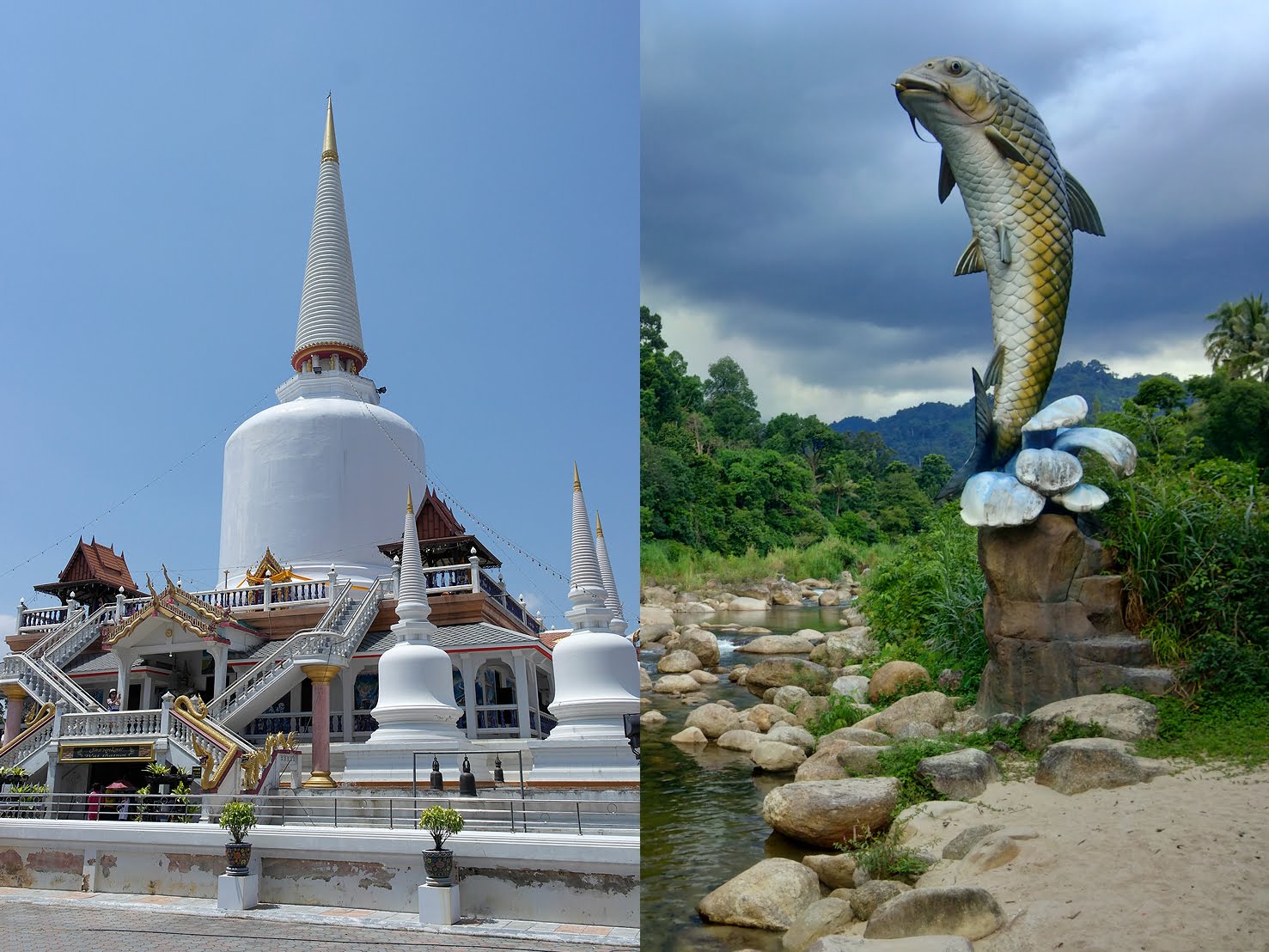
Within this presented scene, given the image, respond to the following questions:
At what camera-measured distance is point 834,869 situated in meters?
3.62

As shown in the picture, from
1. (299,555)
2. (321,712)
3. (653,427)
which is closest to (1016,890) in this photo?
(653,427)

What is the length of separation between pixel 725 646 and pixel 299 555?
14.9 meters

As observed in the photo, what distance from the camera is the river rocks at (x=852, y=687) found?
15.2ft

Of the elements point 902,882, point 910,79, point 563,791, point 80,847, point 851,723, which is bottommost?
point 80,847

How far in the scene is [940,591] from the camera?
15.6 ft

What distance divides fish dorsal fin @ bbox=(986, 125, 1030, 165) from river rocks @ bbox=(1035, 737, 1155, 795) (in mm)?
2224

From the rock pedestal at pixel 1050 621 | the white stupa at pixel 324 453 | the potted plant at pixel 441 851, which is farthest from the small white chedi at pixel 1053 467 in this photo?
the white stupa at pixel 324 453

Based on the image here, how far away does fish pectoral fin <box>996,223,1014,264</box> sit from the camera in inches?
158

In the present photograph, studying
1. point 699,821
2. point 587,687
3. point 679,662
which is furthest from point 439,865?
point 699,821

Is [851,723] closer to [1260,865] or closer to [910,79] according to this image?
[1260,865]

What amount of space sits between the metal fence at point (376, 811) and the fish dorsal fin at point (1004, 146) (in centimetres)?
546

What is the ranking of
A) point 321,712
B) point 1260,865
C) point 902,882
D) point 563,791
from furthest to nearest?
point 321,712 → point 563,791 → point 902,882 → point 1260,865

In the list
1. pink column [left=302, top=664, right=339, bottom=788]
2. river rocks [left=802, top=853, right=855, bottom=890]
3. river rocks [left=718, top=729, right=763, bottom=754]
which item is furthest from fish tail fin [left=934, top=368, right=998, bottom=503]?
pink column [left=302, top=664, right=339, bottom=788]

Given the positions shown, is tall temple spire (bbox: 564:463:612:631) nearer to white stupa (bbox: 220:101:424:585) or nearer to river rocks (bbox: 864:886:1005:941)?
river rocks (bbox: 864:886:1005:941)
